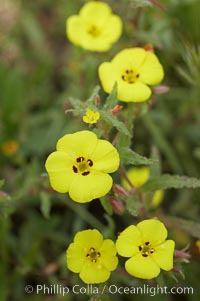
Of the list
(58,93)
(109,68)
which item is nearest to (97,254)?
(109,68)

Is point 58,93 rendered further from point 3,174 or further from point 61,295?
point 61,295

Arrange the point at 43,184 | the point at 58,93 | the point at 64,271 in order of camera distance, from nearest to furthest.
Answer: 1. the point at 43,184
2. the point at 64,271
3. the point at 58,93

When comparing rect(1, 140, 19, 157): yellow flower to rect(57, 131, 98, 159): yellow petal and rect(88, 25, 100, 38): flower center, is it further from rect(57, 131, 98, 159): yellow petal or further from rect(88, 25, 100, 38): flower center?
rect(57, 131, 98, 159): yellow petal

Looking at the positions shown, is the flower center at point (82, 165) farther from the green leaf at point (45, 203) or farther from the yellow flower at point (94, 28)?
the yellow flower at point (94, 28)

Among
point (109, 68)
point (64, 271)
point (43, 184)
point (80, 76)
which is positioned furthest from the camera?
point (80, 76)

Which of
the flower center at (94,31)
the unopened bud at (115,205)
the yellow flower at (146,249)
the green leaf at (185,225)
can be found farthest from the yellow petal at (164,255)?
the flower center at (94,31)

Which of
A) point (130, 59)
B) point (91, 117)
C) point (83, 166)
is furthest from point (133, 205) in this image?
point (130, 59)
